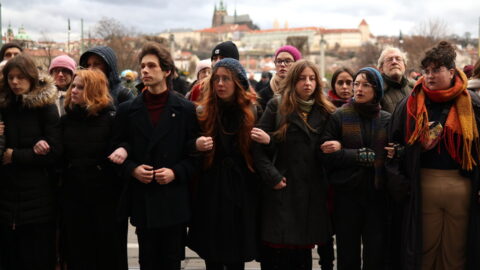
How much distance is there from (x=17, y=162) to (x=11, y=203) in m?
0.35

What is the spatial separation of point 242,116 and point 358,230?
1383 mm

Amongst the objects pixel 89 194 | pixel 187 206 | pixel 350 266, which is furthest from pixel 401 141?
pixel 89 194

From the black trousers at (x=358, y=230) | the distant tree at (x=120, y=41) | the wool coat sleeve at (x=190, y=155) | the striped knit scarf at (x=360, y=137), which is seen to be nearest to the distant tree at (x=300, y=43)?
the distant tree at (x=120, y=41)

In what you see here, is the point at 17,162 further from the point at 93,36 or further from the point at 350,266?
the point at 93,36

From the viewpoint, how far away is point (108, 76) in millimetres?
4945

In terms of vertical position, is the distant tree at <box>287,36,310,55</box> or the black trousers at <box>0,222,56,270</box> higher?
the distant tree at <box>287,36,310,55</box>

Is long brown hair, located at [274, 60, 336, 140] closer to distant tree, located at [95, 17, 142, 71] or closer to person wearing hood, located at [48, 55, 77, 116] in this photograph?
person wearing hood, located at [48, 55, 77, 116]

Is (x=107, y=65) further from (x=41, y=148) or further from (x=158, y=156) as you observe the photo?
(x=158, y=156)

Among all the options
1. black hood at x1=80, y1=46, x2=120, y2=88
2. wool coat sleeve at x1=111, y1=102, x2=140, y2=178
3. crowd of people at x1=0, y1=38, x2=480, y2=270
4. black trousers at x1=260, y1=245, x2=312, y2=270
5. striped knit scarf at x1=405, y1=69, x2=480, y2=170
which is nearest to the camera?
striped knit scarf at x1=405, y1=69, x2=480, y2=170

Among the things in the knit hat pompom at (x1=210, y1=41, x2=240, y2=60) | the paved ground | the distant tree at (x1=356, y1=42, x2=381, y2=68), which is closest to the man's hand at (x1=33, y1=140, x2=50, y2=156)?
the paved ground

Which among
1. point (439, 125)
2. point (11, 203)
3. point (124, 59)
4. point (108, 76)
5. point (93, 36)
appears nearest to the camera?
point (439, 125)

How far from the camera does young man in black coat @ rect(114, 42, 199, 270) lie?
3.97 m

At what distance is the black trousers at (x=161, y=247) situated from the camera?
13.4 ft

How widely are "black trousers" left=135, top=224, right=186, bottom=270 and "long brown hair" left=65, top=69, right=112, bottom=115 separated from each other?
1101 mm
